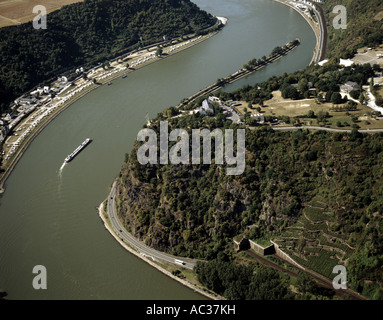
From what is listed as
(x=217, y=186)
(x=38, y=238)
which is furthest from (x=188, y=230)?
(x=38, y=238)

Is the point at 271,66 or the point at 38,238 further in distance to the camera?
the point at 271,66

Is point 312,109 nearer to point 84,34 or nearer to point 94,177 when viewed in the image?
point 94,177

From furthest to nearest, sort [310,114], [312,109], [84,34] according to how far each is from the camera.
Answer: [84,34] < [312,109] < [310,114]

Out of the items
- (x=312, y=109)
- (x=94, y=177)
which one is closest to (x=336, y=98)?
(x=312, y=109)

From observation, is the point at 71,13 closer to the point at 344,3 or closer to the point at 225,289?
the point at 344,3

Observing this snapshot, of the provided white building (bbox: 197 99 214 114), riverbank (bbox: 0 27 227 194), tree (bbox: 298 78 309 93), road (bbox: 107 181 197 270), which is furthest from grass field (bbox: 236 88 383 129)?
riverbank (bbox: 0 27 227 194)
